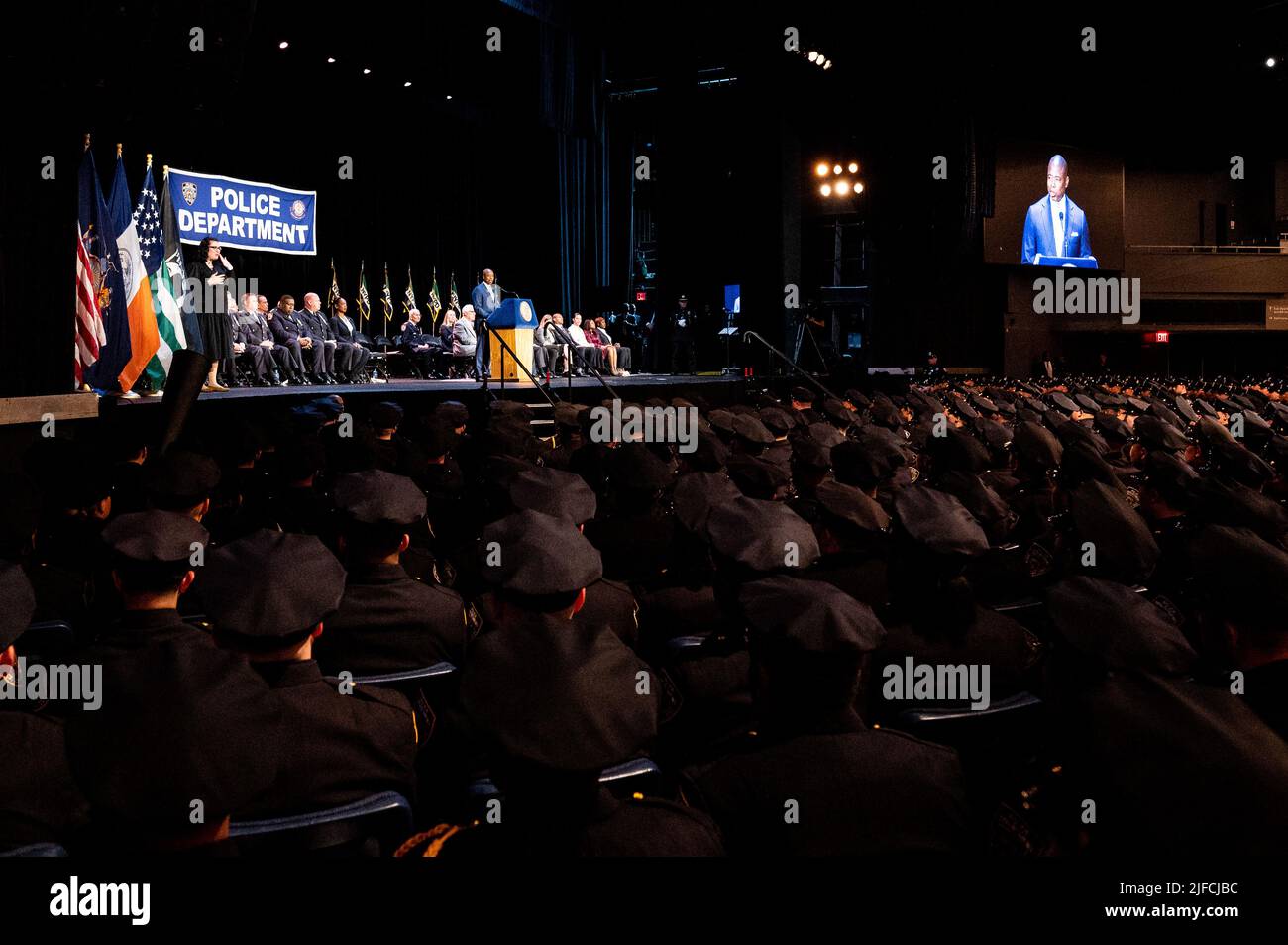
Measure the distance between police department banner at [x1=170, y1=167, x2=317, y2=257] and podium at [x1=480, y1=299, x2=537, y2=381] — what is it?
401cm

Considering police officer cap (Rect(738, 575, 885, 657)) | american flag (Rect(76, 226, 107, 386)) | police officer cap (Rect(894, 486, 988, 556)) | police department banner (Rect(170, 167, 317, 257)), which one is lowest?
police officer cap (Rect(738, 575, 885, 657))

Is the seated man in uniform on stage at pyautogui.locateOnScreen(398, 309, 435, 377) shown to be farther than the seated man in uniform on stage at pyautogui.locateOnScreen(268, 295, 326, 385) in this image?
Yes

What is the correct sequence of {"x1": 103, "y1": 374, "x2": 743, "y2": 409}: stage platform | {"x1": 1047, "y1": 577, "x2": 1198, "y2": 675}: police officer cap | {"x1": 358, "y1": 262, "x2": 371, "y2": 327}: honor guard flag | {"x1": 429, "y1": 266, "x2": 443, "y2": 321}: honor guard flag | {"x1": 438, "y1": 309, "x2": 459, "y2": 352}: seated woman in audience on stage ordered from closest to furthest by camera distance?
{"x1": 1047, "y1": 577, "x2": 1198, "y2": 675}: police officer cap < {"x1": 103, "y1": 374, "x2": 743, "y2": 409}: stage platform < {"x1": 438, "y1": 309, "x2": 459, "y2": 352}: seated woman in audience on stage < {"x1": 358, "y1": 262, "x2": 371, "y2": 327}: honor guard flag < {"x1": 429, "y1": 266, "x2": 443, "y2": 321}: honor guard flag

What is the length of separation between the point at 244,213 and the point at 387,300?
3300mm

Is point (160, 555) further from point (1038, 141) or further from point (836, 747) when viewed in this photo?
point (1038, 141)

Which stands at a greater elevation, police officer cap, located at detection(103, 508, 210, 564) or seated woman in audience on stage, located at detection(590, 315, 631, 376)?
seated woman in audience on stage, located at detection(590, 315, 631, 376)

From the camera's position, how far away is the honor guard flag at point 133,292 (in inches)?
363

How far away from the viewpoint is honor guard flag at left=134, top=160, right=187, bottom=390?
9609 millimetres

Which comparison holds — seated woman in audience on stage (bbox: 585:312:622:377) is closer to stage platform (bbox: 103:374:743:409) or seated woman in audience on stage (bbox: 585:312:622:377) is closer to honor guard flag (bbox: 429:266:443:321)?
honor guard flag (bbox: 429:266:443:321)

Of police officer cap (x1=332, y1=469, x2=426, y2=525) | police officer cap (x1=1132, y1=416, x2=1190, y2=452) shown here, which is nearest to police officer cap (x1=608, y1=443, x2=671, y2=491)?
police officer cap (x1=332, y1=469, x2=426, y2=525)

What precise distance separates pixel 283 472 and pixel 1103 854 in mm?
4347

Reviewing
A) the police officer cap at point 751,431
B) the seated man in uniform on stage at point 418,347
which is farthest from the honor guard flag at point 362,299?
the police officer cap at point 751,431

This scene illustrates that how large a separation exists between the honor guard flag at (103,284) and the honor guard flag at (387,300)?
8.16 meters

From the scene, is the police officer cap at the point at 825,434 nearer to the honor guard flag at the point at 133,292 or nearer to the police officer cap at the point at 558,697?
the police officer cap at the point at 558,697
